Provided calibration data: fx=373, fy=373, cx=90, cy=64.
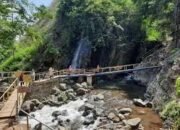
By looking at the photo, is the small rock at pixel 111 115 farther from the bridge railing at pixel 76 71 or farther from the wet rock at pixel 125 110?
the bridge railing at pixel 76 71

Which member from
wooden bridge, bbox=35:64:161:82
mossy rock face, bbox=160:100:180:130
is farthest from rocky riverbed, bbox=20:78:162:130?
wooden bridge, bbox=35:64:161:82

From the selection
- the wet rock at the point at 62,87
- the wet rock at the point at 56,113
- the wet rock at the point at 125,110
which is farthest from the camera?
the wet rock at the point at 62,87

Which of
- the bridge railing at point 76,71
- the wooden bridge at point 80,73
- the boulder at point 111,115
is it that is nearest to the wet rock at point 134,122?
the boulder at point 111,115

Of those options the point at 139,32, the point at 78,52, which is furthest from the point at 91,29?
the point at 139,32

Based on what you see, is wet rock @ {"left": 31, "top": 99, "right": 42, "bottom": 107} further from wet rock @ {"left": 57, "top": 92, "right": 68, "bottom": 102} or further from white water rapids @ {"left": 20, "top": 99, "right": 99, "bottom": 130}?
wet rock @ {"left": 57, "top": 92, "right": 68, "bottom": 102}

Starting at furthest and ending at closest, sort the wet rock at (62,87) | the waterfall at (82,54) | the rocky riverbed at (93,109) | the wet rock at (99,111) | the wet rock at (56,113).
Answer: the waterfall at (82,54)
the wet rock at (62,87)
the wet rock at (56,113)
the wet rock at (99,111)
the rocky riverbed at (93,109)

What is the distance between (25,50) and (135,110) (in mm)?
20674

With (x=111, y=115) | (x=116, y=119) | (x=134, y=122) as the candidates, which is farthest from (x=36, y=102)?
(x=134, y=122)

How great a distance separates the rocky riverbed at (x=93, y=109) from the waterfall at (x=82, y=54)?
5186 mm

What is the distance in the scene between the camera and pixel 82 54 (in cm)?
3622

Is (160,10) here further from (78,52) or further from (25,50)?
(25,50)

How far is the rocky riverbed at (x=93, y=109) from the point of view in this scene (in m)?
20.0

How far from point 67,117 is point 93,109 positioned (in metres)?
1.71

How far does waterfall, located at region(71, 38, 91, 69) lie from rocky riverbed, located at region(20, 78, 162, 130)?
519 centimetres
